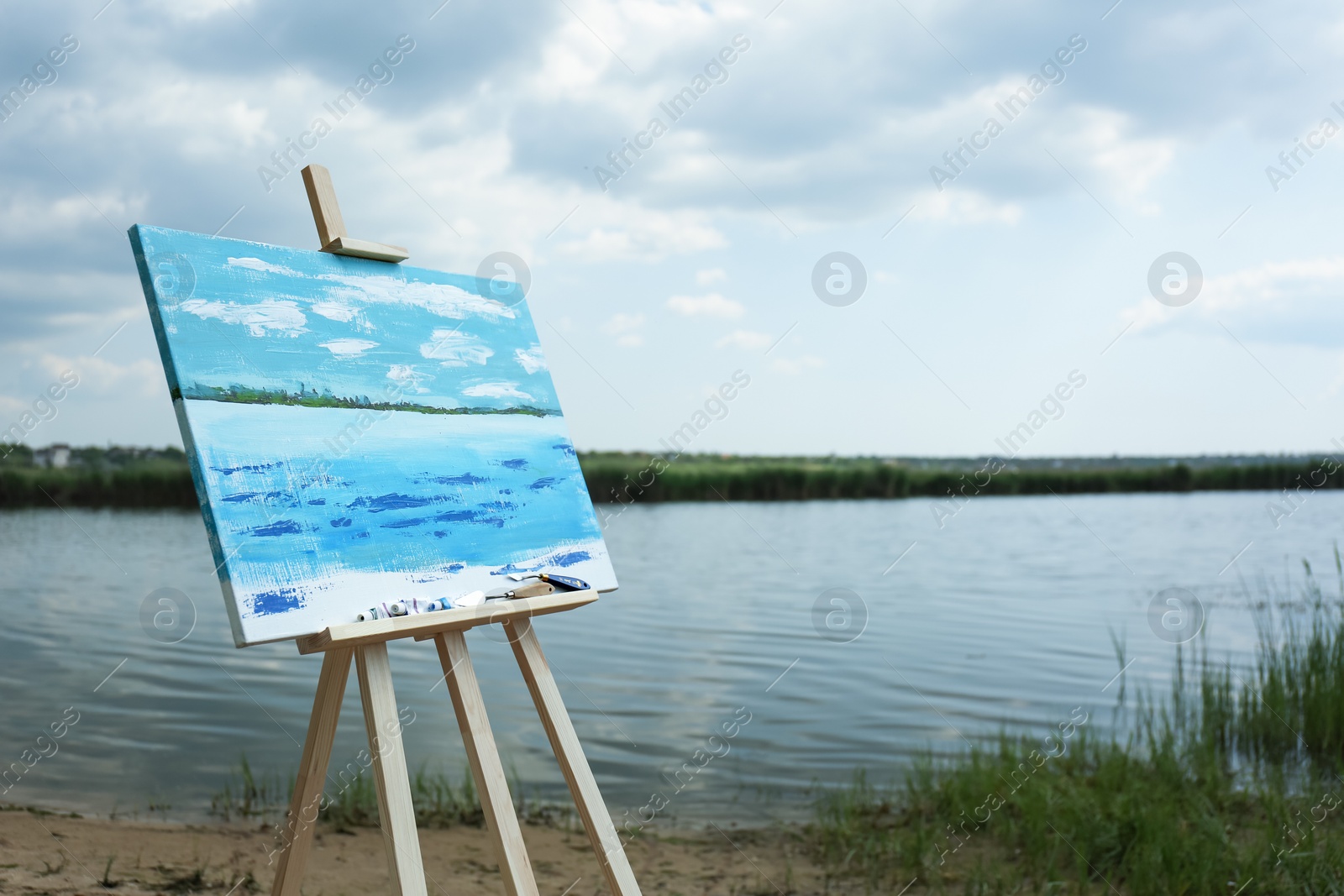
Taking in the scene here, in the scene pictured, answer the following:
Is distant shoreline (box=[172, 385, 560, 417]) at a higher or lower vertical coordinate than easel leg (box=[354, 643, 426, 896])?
higher

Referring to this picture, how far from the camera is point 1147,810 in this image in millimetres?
2826

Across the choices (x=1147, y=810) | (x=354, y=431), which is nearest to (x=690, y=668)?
(x=1147, y=810)

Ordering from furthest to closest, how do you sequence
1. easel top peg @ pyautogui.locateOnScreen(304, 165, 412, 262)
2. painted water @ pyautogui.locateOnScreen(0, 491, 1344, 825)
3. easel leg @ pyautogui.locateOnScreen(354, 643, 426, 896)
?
painted water @ pyautogui.locateOnScreen(0, 491, 1344, 825) < easel top peg @ pyautogui.locateOnScreen(304, 165, 412, 262) < easel leg @ pyautogui.locateOnScreen(354, 643, 426, 896)

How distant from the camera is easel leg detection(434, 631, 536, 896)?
1.85 m

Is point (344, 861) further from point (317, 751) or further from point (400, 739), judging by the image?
point (400, 739)

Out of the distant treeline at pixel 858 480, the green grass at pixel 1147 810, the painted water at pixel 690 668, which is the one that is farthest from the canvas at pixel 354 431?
the distant treeline at pixel 858 480

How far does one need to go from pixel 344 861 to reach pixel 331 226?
2.02 meters

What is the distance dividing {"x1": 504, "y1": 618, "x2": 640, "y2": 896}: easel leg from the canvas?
0.18m

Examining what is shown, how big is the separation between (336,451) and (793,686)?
4364mm

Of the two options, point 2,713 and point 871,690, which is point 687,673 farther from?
point 2,713

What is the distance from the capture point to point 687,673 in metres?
6.03

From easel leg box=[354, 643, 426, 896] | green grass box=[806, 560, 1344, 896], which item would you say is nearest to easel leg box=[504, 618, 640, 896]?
easel leg box=[354, 643, 426, 896]

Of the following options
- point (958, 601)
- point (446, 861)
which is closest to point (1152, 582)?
point (958, 601)

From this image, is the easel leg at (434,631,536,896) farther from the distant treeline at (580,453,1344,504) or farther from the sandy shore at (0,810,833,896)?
the distant treeline at (580,453,1344,504)
